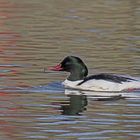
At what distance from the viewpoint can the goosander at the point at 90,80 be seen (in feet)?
56.3

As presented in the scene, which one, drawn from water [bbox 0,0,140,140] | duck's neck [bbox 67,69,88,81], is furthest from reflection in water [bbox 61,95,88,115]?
duck's neck [bbox 67,69,88,81]

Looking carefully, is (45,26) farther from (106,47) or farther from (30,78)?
(30,78)

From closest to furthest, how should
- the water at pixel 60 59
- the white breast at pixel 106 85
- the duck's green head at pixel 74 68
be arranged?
the water at pixel 60 59 → the white breast at pixel 106 85 → the duck's green head at pixel 74 68

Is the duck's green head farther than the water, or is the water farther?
the duck's green head

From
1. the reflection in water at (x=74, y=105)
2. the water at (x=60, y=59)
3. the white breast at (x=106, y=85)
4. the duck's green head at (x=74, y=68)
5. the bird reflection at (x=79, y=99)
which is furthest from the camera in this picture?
the duck's green head at (x=74, y=68)

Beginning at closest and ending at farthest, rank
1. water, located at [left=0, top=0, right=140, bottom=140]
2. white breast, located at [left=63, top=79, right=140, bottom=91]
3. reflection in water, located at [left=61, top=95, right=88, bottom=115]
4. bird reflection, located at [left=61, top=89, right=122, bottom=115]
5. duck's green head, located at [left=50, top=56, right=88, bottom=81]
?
water, located at [left=0, top=0, right=140, bottom=140]
reflection in water, located at [left=61, top=95, right=88, bottom=115]
bird reflection, located at [left=61, top=89, right=122, bottom=115]
white breast, located at [left=63, top=79, right=140, bottom=91]
duck's green head, located at [left=50, top=56, right=88, bottom=81]

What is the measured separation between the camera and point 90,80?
17.4 m

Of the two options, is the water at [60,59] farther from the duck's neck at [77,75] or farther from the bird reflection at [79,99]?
the duck's neck at [77,75]

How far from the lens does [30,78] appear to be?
18219 mm

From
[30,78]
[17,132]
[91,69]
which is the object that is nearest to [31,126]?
[17,132]

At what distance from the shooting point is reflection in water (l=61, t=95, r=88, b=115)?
15009 millimetres

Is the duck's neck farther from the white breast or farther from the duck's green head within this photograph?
the white breast

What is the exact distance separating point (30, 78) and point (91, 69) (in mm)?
1787

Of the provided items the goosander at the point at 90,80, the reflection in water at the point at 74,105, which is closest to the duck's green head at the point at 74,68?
the goosander at the point at 90,80
